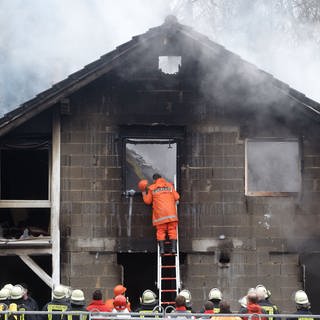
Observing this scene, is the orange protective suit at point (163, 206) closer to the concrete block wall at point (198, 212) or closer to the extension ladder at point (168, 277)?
the extension ladder at point (168, 277)

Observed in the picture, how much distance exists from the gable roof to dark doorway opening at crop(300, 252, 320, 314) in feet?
8.47

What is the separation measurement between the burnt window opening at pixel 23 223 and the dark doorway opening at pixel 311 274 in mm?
4820

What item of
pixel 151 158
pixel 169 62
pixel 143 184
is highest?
pixel 169 62

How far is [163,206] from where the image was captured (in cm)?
1200

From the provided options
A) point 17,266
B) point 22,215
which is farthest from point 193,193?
point 17,266

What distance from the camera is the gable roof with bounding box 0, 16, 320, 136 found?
1187cm

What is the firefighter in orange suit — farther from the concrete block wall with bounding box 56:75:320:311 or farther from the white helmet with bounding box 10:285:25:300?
the white helmet with bounding box 10:285:25:300

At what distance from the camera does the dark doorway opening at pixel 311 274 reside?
Result: 1271 cm

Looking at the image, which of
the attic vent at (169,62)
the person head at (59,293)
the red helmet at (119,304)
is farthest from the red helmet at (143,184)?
the red helmet at (119,304)

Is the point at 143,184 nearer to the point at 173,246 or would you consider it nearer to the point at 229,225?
the point at 173,246

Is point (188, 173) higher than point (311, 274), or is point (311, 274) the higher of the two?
point (188, 173)

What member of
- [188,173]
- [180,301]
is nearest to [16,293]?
[180,301]

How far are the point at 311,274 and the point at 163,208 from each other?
3.13 metres

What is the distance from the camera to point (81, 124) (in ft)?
41.8
